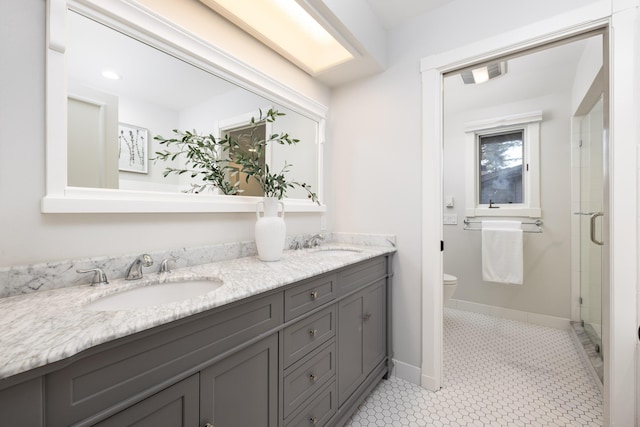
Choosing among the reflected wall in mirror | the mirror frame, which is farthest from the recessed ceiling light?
the mirror frame

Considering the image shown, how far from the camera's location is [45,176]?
0.91m

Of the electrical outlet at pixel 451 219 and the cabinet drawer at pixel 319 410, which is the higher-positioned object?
the electrical outlet at pixel 451 219

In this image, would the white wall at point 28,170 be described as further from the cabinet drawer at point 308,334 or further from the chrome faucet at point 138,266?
the cabinet drawer at point 308,334

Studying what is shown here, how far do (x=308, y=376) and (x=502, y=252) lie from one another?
2.45 m

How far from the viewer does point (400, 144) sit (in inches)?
75.1

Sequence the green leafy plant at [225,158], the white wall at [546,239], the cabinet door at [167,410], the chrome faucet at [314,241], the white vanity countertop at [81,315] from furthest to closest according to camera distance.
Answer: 1. the white wall at [546,239]
2. the chrome faucet at [314,241]
3. the green leafy plant at [225,158]
4. the cabinet door at [167,410]
5. the white vanity countertop at [81,315]

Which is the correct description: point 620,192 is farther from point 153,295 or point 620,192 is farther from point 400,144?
point 153,295

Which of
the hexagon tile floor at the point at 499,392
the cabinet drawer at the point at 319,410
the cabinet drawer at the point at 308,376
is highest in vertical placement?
the cabinet drawer at the point at 308,376

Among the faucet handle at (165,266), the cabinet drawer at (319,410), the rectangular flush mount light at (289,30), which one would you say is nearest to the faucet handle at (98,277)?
the faucet handle at (165,266)

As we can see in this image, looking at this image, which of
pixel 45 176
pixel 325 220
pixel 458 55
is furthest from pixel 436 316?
pixel 45 176

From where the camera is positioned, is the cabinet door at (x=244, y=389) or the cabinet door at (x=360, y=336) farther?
the cabinet door at (x=360, y=336)

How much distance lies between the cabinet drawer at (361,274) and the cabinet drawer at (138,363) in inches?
24.0

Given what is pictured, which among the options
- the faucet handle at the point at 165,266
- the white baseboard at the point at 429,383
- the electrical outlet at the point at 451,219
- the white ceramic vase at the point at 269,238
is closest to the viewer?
the faucet handle at the point at 165,266

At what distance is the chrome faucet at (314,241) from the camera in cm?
195
